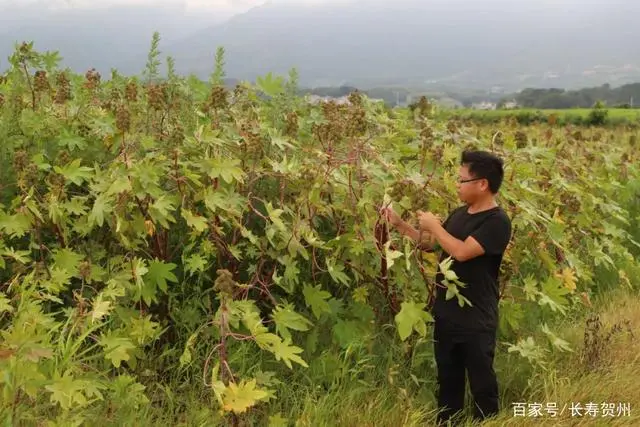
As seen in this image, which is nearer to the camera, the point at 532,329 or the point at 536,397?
the point at 536,397

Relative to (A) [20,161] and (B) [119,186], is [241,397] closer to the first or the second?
(B) [119,186]

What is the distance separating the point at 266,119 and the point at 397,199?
1.20 m

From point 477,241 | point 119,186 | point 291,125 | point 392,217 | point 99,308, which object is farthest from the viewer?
point 291,125

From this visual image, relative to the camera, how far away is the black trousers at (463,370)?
2986 millimetres

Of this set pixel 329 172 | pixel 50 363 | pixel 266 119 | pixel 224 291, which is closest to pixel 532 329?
pixel 329 172

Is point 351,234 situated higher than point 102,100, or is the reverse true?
point 102,100

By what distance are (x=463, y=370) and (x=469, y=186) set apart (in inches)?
36.3

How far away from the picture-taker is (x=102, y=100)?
163 inches

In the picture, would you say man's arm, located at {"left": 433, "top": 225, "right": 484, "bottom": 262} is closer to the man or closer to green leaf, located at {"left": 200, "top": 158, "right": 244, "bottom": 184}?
the man

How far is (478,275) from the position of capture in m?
2.98

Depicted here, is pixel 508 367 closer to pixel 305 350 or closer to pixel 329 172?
pixel 305 350

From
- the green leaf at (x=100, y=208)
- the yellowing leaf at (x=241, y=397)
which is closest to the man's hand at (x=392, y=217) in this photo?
the yellowing leaf at (x=241, y=397)

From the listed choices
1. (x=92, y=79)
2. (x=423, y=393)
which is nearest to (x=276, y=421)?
(x=423, y=393)

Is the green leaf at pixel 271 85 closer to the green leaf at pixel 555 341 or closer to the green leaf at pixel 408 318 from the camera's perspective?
the green leaf at pixel 408 318
